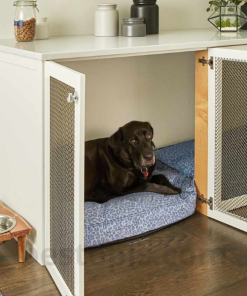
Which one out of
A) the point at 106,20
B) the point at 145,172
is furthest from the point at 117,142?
the point at 106,20

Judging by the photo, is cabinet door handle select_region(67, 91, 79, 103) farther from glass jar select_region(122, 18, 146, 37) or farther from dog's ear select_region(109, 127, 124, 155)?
glass jar select_region(122, 18, 146, 37)

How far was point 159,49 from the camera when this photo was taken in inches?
77.0

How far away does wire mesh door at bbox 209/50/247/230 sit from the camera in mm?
2055

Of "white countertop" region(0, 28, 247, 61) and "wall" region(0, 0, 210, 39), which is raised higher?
"wall" region(0, 0, 210, 39)

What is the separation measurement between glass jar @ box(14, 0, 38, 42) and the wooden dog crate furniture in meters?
0.05

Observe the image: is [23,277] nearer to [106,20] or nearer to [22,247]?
[22,247]

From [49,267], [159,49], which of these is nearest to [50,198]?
[49,267]

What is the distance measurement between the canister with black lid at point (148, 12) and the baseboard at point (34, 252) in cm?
117

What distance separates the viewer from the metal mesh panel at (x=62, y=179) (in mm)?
1520

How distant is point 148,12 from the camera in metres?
2.40

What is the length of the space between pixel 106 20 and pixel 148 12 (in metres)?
0.23

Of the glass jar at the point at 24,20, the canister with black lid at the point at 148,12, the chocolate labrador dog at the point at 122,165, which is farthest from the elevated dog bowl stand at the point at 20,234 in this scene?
the canister with black lid at the point at 148,12

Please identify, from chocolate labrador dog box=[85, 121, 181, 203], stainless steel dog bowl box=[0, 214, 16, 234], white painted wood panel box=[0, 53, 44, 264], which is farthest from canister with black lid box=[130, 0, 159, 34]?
stainless steel dog bowl box=[0, 214, 16, 234]

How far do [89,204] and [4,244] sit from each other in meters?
0.38
